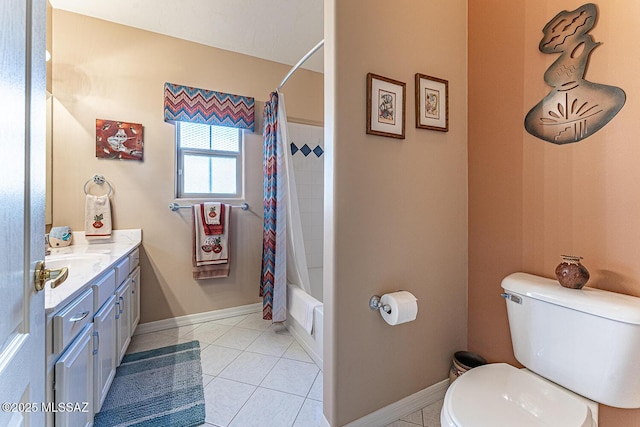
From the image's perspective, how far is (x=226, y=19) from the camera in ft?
6.93

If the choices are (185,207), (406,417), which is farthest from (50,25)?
(406,417)

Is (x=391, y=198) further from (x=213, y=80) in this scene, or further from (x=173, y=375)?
(x=213, y=80)

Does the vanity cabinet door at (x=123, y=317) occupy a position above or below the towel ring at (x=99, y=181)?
below

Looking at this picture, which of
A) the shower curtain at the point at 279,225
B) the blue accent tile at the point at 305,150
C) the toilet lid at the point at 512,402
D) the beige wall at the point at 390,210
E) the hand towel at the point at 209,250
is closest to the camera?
the toilet lid at the point at 512,402

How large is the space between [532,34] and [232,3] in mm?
1914

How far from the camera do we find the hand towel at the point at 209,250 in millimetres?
2404

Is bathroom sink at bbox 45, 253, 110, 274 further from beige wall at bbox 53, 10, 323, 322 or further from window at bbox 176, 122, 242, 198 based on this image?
window at bbox 176, 122, 242, 198

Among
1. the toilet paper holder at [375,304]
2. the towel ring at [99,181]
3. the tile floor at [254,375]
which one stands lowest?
the tile floor at [254,375]

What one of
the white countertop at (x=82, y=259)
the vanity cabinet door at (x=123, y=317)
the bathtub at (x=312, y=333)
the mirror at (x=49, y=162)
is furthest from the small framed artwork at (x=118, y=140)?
the bathtub at (x=312, y=333)

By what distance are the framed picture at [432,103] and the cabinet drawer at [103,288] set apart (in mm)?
1793

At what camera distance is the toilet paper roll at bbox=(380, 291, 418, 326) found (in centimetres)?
123

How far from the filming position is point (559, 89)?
1203mm

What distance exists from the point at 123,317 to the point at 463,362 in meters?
2.14

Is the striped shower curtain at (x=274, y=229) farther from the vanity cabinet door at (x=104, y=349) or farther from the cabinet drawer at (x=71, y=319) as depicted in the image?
the cabinet drawer at (x=71, y=319)
